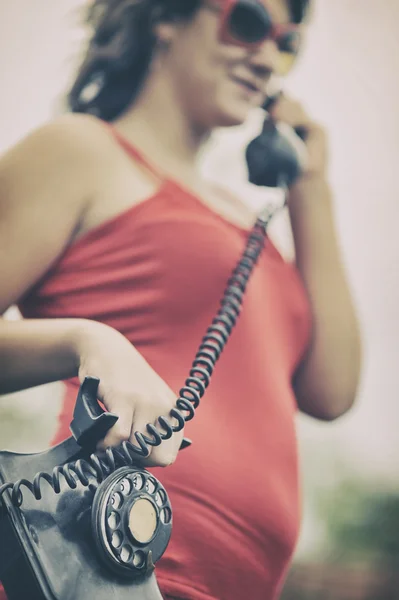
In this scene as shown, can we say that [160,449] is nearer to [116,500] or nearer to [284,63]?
[116,500]

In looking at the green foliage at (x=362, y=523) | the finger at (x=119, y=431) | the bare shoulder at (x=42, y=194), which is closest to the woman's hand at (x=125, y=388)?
the finger at (x=119, y=431)

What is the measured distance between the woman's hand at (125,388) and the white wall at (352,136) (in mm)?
532

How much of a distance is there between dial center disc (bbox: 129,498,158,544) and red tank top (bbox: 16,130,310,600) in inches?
3.8

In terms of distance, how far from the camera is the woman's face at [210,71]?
0.95m

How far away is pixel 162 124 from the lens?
0.95 metres

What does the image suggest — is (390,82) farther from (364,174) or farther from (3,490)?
(3,490)

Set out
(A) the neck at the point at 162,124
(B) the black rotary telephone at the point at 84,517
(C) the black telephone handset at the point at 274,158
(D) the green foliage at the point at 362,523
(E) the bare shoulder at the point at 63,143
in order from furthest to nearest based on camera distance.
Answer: (D) the green foliage at the point at 362,523 → (C) the black telephone handset at the point at 274,158 → (A) the neck at the point at 162,124 → (E) the bare shoulder at the point at 63,143 → (B) the black rotary telephone at the point at 84,517

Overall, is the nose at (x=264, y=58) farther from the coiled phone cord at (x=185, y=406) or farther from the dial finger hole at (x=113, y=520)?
the dial finger hole at (x=113, y=520)

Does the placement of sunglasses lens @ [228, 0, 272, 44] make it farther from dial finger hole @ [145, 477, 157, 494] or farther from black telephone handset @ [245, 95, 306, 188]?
dial finger hole @ [145, 477, 157, 494]

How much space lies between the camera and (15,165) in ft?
2.46

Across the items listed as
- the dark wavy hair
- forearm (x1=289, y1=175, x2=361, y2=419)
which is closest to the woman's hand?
forearm (x1=289, y1=175, x2=361, y2=419)

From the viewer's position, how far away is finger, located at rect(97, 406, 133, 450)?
54 centimetres

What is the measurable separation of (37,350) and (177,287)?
179mm

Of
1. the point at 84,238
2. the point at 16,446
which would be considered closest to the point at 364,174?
the point at 84,238
